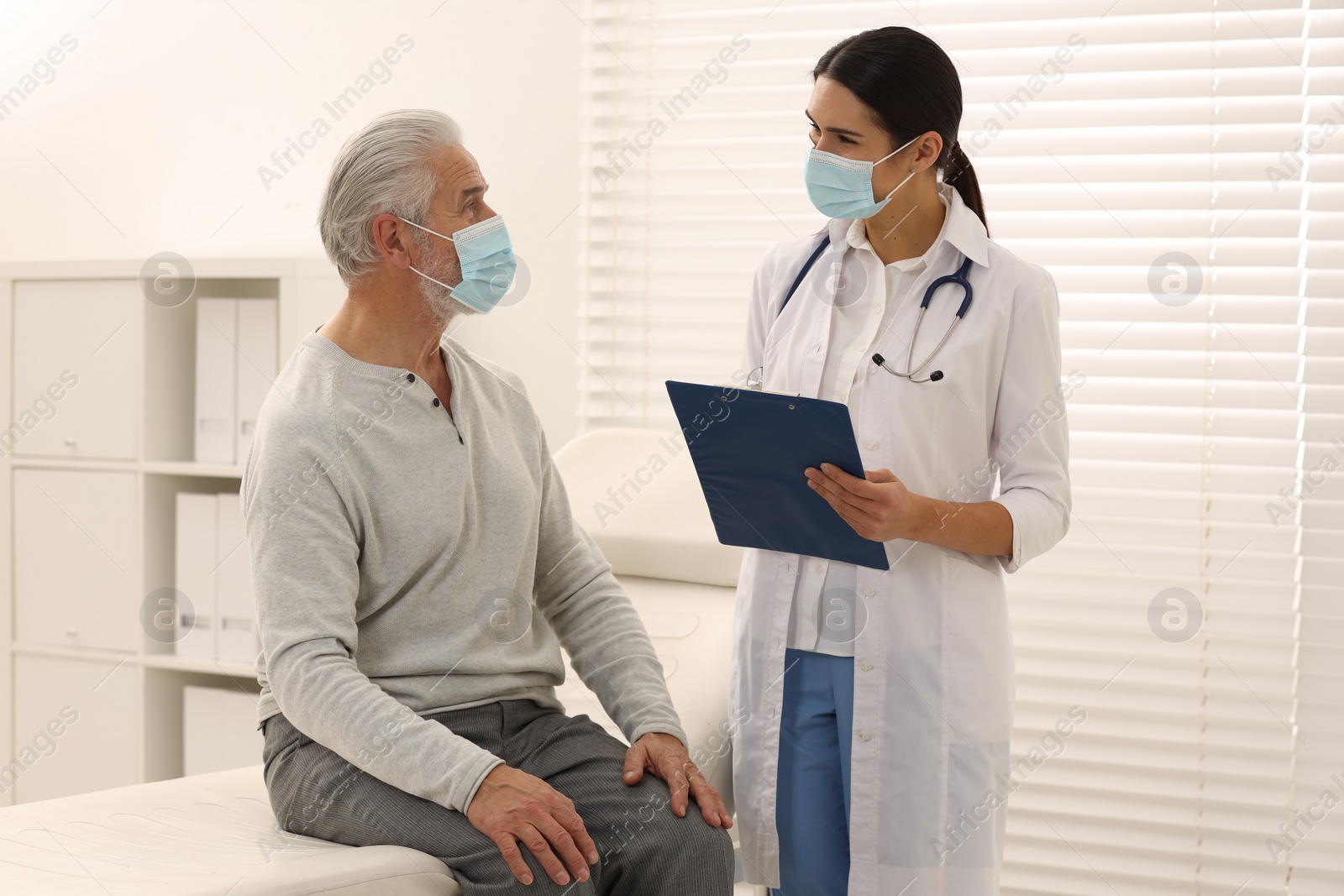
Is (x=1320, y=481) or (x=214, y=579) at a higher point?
(x=1320, y=481)

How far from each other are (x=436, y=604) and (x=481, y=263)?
0.47 metres

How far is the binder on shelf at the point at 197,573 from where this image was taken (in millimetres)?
2750

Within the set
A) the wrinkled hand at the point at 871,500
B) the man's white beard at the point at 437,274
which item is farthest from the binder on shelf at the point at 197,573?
the wrinkled hand at the point at 871,500

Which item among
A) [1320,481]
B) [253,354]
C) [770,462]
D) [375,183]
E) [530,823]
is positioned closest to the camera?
[530,823]

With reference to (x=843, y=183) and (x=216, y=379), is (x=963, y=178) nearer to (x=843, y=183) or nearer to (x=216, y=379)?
(x=843, y=183)

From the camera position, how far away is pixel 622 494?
84.1 inches

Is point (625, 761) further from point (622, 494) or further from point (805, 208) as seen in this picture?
point (805, 208)

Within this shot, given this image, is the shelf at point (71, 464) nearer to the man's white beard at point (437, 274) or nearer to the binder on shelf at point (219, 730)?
the binder on shelf at point (219, 730)

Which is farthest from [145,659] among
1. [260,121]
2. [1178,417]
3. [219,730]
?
[1178,417]

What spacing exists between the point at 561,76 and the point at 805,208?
0.71 m

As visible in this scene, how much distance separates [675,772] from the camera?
1.44 m

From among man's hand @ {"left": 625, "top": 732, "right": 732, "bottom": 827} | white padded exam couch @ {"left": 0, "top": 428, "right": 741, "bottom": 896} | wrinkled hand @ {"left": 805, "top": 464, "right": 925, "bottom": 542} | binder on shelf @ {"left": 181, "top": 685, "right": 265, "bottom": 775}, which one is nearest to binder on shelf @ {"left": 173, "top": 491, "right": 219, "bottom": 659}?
binder on shelf @ {"left": 181, "top": 685, "right": 265, "bottom": 775}

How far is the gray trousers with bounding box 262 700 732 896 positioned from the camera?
4.21ft

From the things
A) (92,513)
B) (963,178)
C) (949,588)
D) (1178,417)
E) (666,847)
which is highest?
(963,178)
